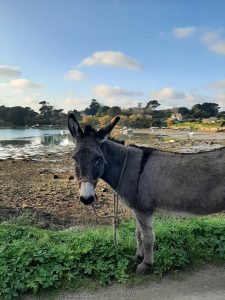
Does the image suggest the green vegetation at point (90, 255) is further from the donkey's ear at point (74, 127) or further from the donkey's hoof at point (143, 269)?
the donkey's ear at point (74, 127)

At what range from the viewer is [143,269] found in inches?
216

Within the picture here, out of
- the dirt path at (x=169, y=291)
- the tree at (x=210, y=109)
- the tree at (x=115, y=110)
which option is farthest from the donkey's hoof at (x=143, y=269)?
the tree at (x=210, y=109)

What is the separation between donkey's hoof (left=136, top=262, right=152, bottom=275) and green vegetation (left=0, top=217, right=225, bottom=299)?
4.5 inches

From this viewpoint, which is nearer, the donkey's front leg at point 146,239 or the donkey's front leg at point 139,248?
the donkey's front leg at point 146,239

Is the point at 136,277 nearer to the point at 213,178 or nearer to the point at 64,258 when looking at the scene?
the point at 64,258

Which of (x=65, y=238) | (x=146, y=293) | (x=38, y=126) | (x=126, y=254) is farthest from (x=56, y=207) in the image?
(x=38, y=126)

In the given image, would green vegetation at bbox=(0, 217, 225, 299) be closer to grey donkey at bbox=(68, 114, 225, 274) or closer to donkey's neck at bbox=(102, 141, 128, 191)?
grey donkey at bbox=(68, 114, 225, 274)

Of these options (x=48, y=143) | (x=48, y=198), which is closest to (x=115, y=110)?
(x=48, y=143)

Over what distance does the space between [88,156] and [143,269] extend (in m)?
2.17

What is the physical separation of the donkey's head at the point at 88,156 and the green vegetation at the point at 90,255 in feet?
4.86

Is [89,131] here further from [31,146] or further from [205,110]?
[205,110]

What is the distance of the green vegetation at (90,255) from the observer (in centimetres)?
516

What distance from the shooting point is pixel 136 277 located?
5.40m

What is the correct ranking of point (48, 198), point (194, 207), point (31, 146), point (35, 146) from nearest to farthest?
point (194, 207)
point (48, 198)
point (35, 146)
point (31, 146)
